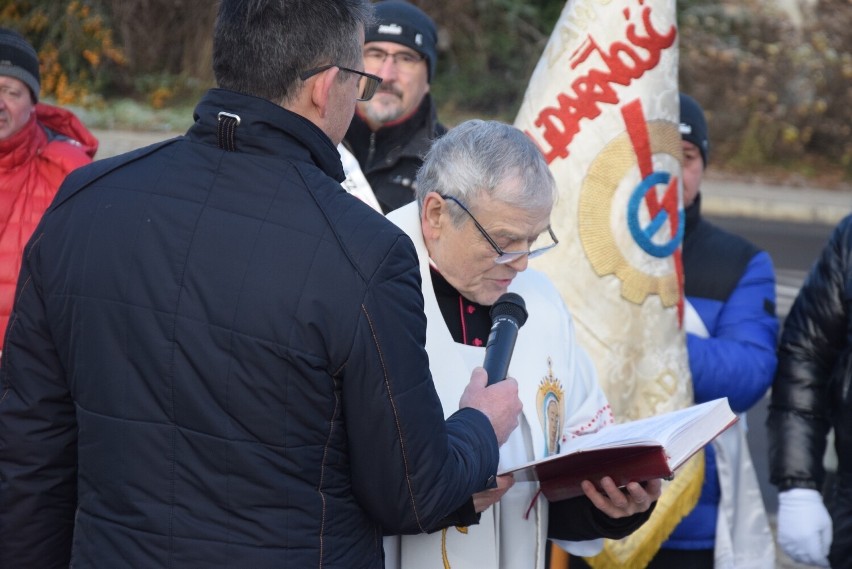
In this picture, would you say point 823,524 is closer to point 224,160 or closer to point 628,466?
point 628,466

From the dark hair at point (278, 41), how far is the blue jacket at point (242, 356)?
1.7 inches

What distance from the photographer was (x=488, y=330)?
2711 mm

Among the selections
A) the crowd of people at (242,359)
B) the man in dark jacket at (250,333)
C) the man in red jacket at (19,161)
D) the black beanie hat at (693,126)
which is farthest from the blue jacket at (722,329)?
the man in red jacket at (19,161)

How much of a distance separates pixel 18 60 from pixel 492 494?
219 centimetres

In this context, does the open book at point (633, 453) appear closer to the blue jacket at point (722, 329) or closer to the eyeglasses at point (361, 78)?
the eyeglasses at point (361, 78)

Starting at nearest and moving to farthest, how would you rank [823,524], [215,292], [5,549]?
[215,292] < [5,549] < [823,524]

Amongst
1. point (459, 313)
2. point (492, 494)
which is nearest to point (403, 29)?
point (459, 313)

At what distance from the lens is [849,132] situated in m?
16.0

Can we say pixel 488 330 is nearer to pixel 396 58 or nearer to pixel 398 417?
pixel 398 417

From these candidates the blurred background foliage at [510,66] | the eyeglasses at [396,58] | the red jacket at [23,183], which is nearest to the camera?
the red jacket at [23,183]

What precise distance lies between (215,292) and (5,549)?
0.73 metres

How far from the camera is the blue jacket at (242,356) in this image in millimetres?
1909

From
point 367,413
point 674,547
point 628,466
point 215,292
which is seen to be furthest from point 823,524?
point 215,292

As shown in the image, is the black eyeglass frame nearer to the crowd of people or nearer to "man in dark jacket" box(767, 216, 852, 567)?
"man in dark jacket" box(767, 216, 852, 567)
